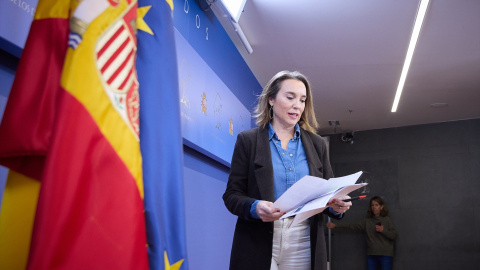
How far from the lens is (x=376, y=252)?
23.2 ft

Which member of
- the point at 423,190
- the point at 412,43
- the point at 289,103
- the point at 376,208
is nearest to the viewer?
the point at 289,103

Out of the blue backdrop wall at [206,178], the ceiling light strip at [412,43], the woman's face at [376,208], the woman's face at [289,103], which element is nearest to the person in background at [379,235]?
the woman's face at [376,208]

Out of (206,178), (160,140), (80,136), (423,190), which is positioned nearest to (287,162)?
(160,140)

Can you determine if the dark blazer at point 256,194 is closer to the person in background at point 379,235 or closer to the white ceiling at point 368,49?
the white ceiling at point 368,49

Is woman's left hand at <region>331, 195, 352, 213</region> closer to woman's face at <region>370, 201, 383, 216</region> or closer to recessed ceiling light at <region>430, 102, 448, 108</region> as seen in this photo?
recessed ceiling light at <region>430, 102, 448, 108</region>

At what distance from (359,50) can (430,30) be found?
76 centimetres

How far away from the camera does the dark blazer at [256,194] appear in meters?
1.55

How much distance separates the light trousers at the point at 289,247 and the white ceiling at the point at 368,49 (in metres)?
2.89

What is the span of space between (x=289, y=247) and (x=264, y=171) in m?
0.29

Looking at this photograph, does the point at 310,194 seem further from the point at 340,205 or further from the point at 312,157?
the point at 312,157

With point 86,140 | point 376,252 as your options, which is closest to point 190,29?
point 86,140

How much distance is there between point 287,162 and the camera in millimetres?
1737

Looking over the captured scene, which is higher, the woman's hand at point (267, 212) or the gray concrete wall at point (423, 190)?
the gray concrete wall at point (423, 190)

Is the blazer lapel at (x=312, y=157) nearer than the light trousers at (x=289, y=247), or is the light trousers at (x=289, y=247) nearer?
the light trousers at (x=289, y=247)
